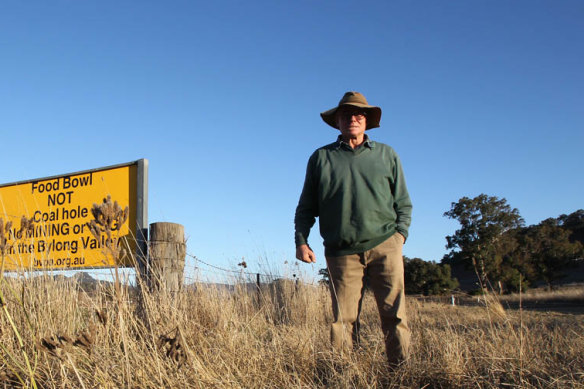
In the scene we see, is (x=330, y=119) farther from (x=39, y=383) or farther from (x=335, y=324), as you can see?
(x=39, y=383)

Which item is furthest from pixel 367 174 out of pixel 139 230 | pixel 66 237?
pixel 66 237

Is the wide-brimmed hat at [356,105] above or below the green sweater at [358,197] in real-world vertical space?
above

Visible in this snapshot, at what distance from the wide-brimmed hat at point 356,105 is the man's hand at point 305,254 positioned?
3.14ft

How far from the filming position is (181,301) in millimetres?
4445

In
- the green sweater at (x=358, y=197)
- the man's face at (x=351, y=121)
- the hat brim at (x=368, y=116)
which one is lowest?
the green sweater at (x=358, y=197)

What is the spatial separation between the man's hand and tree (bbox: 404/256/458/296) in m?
28.0

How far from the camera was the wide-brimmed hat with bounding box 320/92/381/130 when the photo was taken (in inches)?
132

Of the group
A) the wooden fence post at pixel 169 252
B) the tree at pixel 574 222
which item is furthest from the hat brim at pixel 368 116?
the tree at pixel 574 222

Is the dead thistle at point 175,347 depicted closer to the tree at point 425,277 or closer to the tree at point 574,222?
the tree at point 425,277

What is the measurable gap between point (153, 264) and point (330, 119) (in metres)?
2.19

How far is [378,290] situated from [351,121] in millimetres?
1145

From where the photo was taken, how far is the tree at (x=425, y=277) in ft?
102

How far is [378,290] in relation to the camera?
325cm

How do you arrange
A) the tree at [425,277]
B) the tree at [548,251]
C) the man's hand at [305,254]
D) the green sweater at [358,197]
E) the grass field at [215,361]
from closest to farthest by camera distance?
the grass field at [215,361] → the green sweater at [358,197] → the man's hand at [305,254] → the tree at [425,277] → the tree at [548,251]
